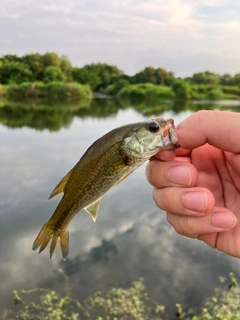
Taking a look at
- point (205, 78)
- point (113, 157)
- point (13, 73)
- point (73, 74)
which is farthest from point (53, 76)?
point (113, 157)

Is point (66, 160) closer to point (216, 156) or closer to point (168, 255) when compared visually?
point (168, 255)

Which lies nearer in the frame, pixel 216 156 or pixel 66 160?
pixel 216 156

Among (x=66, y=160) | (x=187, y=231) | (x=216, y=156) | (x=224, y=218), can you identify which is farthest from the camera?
(x=66, y=160)

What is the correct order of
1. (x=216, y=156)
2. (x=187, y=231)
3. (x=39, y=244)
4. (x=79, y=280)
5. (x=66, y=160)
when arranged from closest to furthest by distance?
1. (x=39, y=244)
2. (x=187, y=231)
3. (x=216, y=156)
4. (x=79, y=280)
5. (x=66, y=160)

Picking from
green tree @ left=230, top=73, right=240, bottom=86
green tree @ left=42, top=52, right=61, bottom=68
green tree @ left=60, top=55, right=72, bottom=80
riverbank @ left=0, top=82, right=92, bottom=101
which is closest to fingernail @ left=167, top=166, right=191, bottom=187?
riverbank @ left=0, top=82, right=92, bottom=101

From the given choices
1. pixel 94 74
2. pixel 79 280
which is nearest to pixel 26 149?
pixel 79 280

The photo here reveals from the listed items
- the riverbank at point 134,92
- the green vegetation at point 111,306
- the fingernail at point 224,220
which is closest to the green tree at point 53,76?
the riverbank at point 134,92

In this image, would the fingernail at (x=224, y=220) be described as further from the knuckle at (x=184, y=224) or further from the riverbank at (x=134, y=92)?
the riverbank at (x=134, y=92)

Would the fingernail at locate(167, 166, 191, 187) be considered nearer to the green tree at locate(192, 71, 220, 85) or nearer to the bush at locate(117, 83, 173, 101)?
the bush at locate(117, 83, 173, 101)
